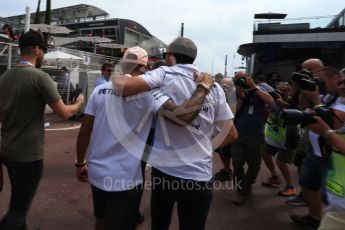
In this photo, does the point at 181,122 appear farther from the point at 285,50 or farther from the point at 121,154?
the point at 285,50

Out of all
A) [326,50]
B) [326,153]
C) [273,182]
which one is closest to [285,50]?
[326,50]

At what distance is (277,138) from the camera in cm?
579

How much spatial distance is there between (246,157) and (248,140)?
249mm

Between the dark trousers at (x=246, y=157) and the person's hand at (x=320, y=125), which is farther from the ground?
the person's hand at (x=320, y=125)

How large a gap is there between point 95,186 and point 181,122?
2.44 ft

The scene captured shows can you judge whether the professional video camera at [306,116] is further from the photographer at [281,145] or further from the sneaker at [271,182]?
the sneaker at [271,182]

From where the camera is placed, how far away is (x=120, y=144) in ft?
8.73

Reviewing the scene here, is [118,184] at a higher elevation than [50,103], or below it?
below

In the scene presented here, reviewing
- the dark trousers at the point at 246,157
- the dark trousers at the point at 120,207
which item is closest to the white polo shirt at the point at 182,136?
the dark trousers at the point at 120,207

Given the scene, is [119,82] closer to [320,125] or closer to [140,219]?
[320,125]

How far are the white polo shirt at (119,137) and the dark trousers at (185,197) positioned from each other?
0.61 ft

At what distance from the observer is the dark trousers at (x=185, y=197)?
271 centimetres

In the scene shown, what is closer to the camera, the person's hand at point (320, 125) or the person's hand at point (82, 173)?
the person's hand at point (320, 125)

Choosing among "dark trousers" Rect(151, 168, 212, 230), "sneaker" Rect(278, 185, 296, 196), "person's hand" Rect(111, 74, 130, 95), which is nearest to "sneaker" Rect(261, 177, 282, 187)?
"sneaker" Rect(278, 185, 296, 196)
